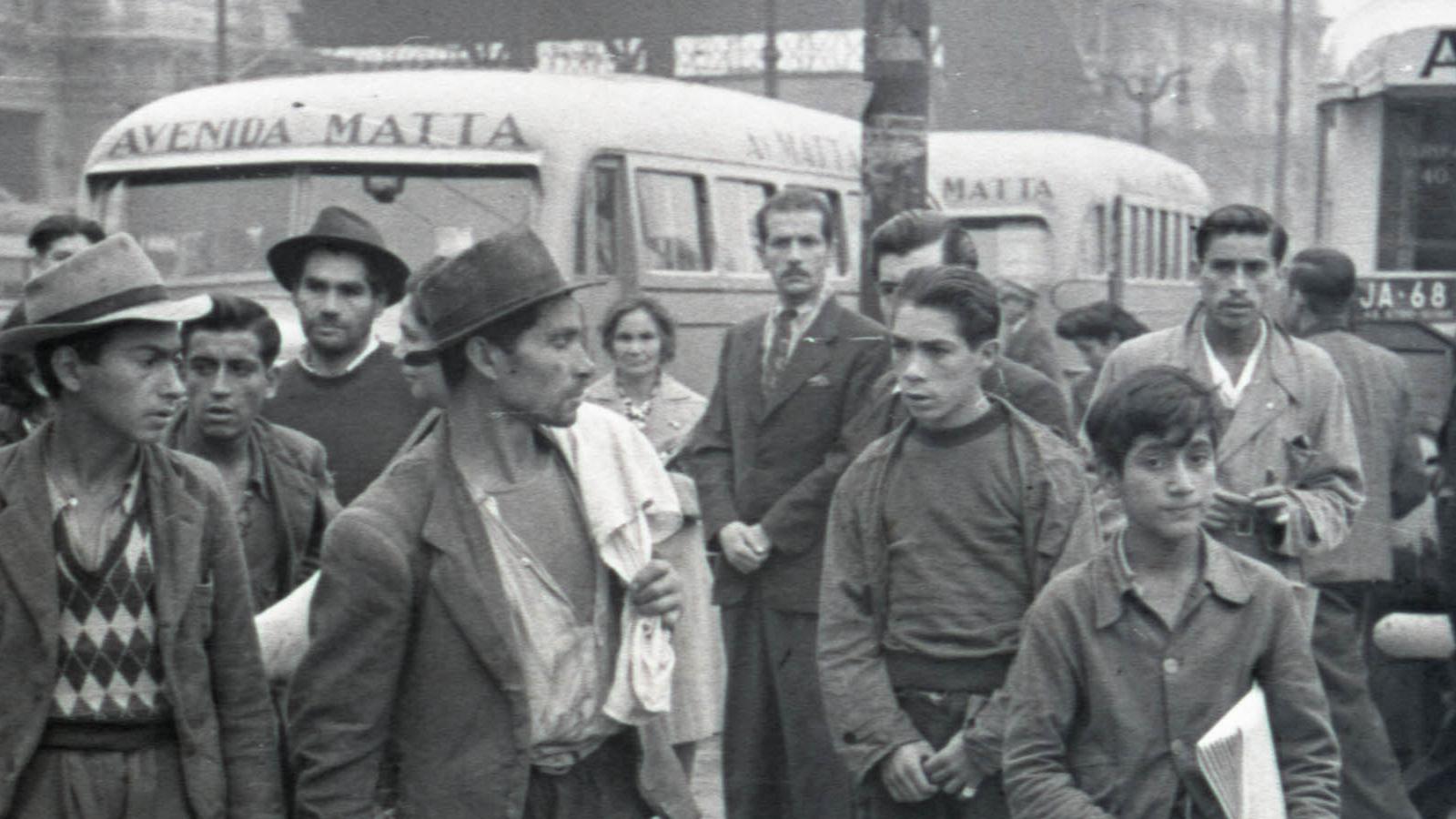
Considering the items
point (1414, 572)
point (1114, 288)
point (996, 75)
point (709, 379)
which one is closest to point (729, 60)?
point (996, 75)

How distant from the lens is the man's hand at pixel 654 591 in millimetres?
3945

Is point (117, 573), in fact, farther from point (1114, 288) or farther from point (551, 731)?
point (1114, 288)

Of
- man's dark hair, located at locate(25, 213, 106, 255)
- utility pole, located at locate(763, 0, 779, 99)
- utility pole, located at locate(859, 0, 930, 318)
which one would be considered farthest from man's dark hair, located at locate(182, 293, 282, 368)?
utility pole, located at locate(763, 0, 779, 99)

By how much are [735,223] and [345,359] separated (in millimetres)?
7622

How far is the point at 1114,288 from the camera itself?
19.0 meters

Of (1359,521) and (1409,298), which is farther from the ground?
(1409,298)

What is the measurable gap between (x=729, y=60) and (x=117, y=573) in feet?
110

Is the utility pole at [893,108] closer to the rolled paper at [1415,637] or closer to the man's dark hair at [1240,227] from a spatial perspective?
the rolled paper at [1415,637]

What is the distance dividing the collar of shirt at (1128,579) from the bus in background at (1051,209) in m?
15.0

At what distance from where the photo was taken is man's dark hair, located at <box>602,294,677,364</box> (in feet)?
28.2

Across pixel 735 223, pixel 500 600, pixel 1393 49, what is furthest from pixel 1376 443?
pixel 735 223

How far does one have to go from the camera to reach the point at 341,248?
6.33 metres

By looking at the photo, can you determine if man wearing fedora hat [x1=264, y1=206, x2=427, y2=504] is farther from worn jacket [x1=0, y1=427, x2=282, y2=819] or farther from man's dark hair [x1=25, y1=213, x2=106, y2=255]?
worn jacket [x1=0, y1=427, x2=282, y2=819]

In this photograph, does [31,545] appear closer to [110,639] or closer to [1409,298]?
[110,639]
